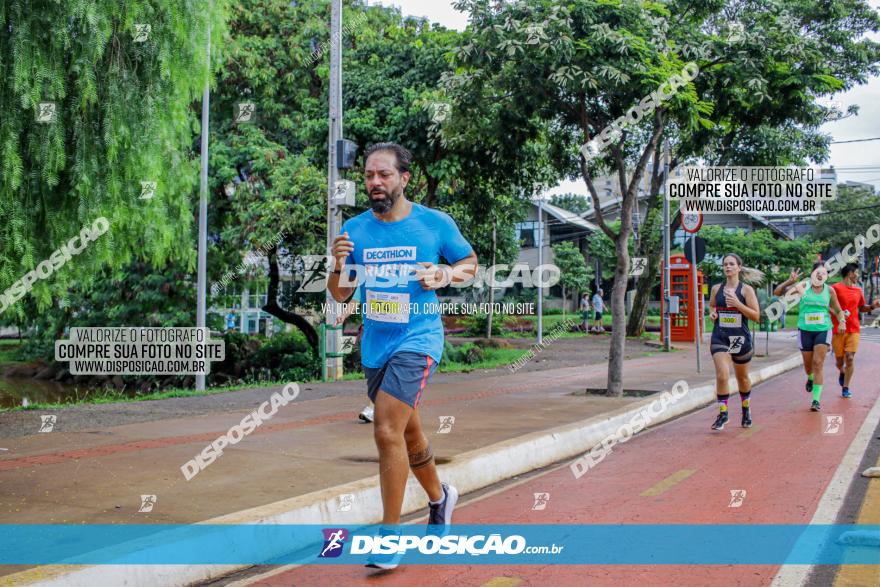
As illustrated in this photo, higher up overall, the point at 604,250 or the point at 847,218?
the point at 847,218

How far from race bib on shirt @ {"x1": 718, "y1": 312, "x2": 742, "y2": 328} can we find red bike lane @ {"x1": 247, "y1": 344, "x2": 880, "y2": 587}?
1256 millimetres

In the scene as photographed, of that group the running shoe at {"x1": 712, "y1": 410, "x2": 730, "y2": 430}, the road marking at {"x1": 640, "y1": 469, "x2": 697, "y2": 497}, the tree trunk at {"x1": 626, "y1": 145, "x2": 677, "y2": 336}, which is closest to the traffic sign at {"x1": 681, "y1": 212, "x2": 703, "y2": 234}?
the running shoe at {"x1": 712, "y1": 410, "x2": 730, "y2": 430}

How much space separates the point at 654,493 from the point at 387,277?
10.2ft

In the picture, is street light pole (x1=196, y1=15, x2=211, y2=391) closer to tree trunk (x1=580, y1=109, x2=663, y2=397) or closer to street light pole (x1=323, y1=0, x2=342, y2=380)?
street light pole (x1=323, y1=0, x2=342, y2=380)

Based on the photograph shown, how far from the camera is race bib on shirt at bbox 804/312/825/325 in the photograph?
11578mm

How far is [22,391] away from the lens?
2195cm

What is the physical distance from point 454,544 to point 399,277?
1.67 meters

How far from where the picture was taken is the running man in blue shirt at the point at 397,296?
4344 mm

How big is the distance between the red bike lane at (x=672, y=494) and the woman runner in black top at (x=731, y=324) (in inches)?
23.3

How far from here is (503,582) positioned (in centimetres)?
426

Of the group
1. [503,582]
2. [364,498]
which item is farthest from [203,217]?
[503,582]

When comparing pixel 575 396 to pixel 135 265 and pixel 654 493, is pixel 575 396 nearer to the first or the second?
pixel 654 493

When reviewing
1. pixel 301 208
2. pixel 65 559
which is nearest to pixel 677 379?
pixel 301 208

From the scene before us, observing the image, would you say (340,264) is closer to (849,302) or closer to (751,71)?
(751,71)
